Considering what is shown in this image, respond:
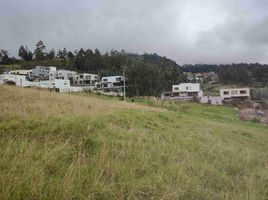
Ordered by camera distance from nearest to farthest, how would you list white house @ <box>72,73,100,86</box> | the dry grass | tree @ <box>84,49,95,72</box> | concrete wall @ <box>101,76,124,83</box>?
the dry grass, concrete wall @ <box>101,76,124,83</box>, white house @ <box>72,73,100,86</box>, tree @ <box>84,49,95,72</box>

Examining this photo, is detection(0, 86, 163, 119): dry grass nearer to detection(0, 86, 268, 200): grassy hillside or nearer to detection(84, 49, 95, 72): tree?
detection(0, 86, 268, 200): grassy hillside

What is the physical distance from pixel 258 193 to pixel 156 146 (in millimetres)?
2450

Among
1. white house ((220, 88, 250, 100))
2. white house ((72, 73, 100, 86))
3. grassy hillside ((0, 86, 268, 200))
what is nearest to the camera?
grassy hillside ((0, 86, 268, 200))

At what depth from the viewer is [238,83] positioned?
408ft

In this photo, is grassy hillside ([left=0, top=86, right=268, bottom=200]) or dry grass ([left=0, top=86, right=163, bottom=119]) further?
dry grass ([left=0, top=86, right=163, bottom=119])

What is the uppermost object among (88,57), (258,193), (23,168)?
(88,57)

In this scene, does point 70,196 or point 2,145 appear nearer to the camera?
point 70,196

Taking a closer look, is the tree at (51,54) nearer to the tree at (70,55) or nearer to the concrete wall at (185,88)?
the tree at (70,55)

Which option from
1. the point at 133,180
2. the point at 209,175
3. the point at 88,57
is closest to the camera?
the point at 133,180

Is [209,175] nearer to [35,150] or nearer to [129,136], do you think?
[129,136]

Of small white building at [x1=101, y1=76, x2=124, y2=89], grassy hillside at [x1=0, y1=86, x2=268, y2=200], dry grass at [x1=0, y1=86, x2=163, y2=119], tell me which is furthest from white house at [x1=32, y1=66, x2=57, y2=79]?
grassy hillside at [x1=0, y1=86, x2=268, y2=200]

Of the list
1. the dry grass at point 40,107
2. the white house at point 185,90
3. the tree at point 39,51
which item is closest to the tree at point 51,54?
the tree at point 39,51

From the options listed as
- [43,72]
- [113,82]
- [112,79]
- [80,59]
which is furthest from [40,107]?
[80,59]

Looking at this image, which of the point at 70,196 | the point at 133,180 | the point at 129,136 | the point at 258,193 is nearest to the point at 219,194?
the point at 258,193
